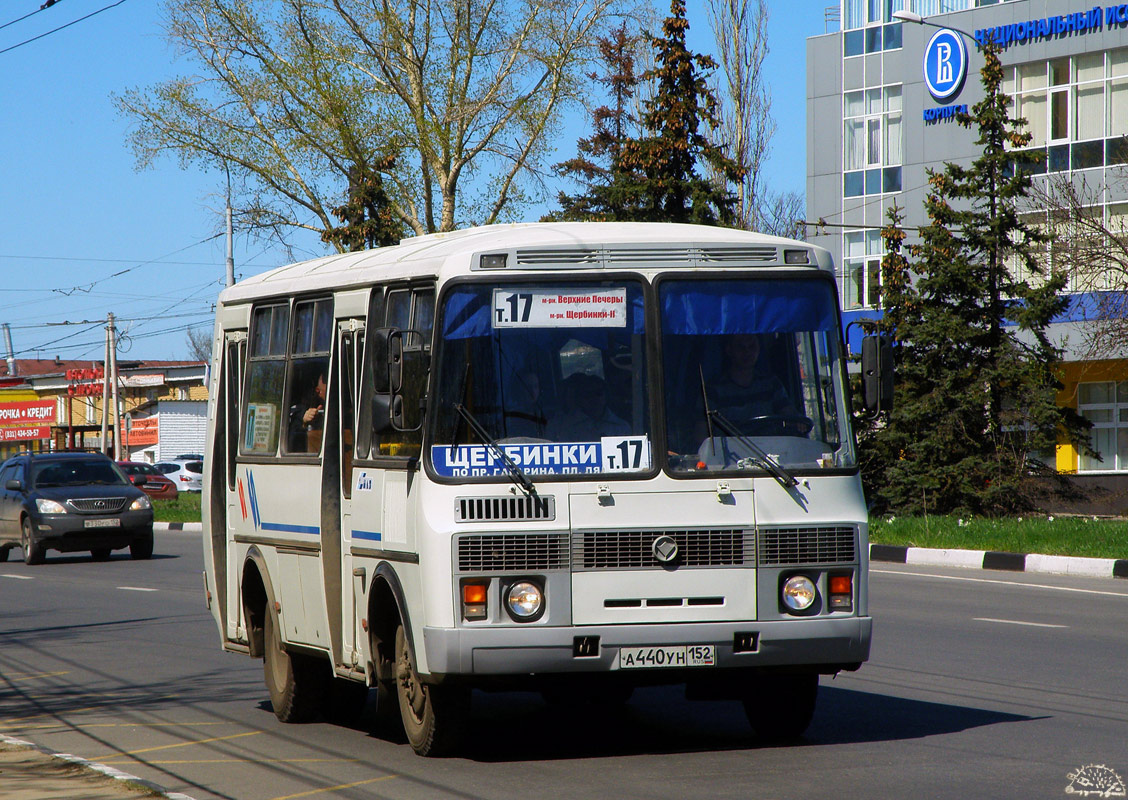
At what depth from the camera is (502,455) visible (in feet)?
24.3

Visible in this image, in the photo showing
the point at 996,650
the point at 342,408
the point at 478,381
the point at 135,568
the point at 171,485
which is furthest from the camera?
the point at 171,485

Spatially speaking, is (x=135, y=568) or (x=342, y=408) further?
A: (x=135, y=568)

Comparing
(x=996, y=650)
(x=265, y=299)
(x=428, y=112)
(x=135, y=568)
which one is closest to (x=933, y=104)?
(x=428, y=112)

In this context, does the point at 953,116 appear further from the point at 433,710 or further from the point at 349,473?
the point at 433,710

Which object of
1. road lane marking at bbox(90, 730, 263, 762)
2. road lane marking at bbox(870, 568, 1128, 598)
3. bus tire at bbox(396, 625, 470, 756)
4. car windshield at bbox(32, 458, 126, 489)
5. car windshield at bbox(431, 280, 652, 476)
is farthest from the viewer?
car windshield at bbox(32, 458, 126, 489)

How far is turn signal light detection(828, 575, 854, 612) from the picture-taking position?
24.9ft

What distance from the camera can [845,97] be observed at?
43.8 m

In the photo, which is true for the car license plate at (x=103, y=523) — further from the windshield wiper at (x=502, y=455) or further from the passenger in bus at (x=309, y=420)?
the windshield wiper at (x=502, y=455)

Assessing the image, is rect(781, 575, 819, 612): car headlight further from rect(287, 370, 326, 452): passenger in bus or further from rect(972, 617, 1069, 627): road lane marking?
rect(972, 617, 1069, 627): road lane marking

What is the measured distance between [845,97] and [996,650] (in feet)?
111

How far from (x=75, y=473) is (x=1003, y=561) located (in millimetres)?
14732

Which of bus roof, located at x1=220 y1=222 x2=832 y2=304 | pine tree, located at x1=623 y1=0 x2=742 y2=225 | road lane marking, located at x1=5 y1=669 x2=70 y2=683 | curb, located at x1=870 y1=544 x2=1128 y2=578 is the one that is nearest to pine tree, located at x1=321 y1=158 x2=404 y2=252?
pine tree, located at x1=623 y1=0 x2=742 y2=225

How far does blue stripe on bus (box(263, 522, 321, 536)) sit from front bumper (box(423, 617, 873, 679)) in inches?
65.1

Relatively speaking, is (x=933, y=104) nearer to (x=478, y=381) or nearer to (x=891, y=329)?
(x=891, y=329)
